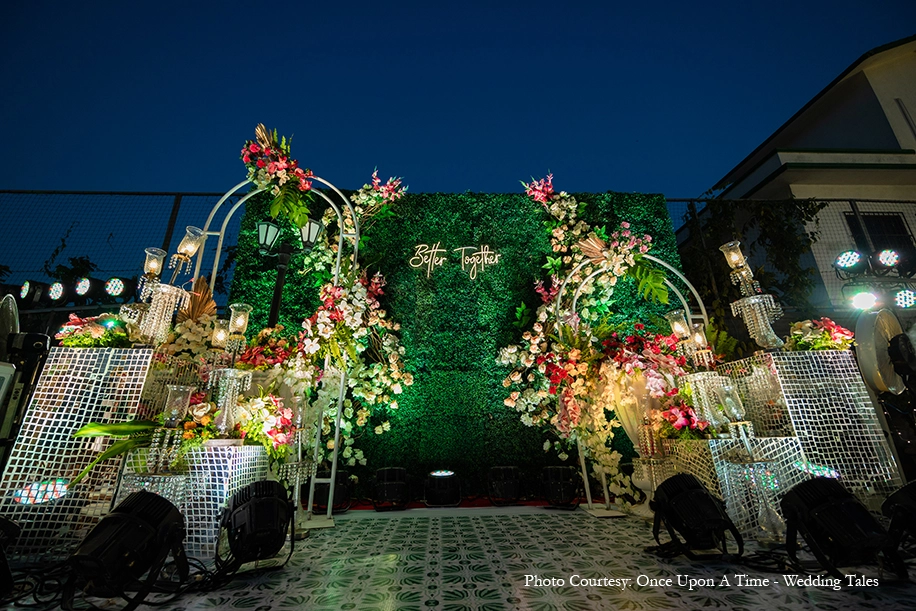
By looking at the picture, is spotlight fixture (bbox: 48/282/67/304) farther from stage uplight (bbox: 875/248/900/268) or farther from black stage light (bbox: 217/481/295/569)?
stage uplight (bbox: 875/248/900/268)

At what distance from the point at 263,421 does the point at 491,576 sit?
5.85 feet

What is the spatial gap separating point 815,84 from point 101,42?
51109 millimetres

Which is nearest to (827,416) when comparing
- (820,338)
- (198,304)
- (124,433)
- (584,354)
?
(820,338)

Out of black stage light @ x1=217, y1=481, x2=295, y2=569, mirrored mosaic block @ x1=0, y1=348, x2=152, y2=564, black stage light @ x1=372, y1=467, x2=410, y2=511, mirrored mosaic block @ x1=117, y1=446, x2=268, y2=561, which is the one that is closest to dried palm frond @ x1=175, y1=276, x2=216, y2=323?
mirrored mosaic block @ x1=0, y1=348, x2=152, y2=564

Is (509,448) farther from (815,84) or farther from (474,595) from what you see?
(815,84)

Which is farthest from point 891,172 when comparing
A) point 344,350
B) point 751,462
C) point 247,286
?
point 247,286

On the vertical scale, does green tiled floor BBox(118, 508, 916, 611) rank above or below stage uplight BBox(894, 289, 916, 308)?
below

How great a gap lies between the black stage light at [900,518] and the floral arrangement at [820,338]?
150 centimetres

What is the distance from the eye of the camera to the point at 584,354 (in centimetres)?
386

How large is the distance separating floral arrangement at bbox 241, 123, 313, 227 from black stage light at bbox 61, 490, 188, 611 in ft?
9.15

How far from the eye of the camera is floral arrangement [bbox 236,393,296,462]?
8.64 ft

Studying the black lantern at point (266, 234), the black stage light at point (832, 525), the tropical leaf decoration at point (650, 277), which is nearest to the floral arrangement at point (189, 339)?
the black lantern at point (266, 234)

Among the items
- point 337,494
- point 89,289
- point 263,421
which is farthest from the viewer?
point 89,289

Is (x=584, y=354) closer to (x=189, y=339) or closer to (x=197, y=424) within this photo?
(x=197, y=424)
